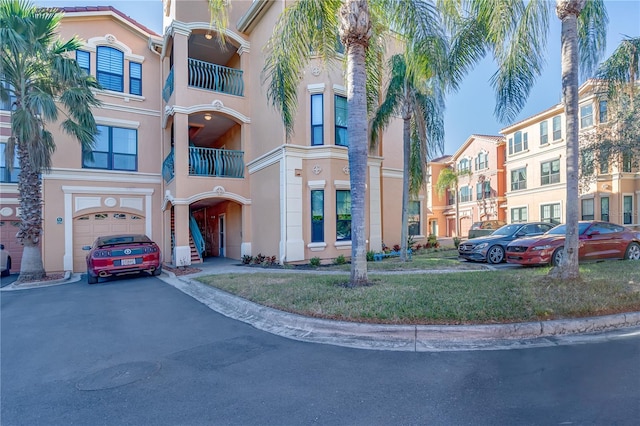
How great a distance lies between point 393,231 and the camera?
1639 cm

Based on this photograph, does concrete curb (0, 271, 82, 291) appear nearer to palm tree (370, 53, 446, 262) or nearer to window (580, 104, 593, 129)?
palm tree (370, 53, 446, 262)

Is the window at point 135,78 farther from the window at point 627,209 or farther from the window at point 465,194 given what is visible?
the window at point 465,194

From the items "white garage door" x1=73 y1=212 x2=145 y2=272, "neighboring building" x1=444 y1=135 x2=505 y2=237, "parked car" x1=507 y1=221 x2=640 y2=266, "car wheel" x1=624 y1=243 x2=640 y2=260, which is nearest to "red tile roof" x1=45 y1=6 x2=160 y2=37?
"white garage door" x1=73 y1=212 x2=145 y2=272

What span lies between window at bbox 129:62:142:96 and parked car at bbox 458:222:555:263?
1669 cm

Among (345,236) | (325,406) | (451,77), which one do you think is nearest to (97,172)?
(345,236)

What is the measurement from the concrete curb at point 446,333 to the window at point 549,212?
87.8ft

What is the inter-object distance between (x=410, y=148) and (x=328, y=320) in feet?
33.7

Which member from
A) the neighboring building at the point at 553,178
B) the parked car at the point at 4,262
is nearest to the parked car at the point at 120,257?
the parked car at the point at 4,262

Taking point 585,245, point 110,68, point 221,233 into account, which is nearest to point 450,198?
point 221,233

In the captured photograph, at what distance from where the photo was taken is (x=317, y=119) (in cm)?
1371

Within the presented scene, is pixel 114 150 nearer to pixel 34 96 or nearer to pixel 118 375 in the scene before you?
pixel 34 96

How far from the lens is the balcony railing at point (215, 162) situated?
14.7 metres

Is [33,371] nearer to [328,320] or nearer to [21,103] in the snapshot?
[328,320]

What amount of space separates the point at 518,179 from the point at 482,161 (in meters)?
6.38
